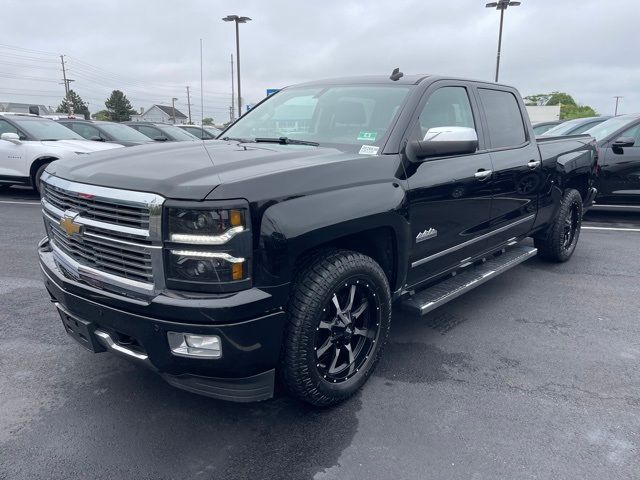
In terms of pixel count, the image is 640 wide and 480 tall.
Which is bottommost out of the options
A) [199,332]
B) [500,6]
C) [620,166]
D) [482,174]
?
[199,332]

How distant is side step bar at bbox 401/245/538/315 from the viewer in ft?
11.1

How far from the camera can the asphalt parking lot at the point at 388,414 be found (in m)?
2.39

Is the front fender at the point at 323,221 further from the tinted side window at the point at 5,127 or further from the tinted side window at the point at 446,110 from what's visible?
the tinted side window at the point at 5,127

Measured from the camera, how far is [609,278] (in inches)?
209

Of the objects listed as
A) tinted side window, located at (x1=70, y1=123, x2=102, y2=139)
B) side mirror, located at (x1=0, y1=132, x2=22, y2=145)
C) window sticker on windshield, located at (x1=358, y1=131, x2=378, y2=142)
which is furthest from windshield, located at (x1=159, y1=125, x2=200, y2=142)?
window sticker on windshield, located at (x1=358, y1=131, x2=378, y2=142)

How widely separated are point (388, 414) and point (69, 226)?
6.51 ft

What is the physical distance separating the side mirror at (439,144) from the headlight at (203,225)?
1323 millimetres

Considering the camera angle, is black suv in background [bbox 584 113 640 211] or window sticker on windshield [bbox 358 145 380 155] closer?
window sticker on windshield [bbox 358 145 380 155]

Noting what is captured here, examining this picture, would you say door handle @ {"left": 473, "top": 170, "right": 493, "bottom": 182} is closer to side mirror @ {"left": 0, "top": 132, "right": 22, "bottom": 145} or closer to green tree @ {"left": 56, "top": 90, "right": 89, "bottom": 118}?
side mirror @ {"left": 0, "top": 132, "right": 22, "bottom": 145}

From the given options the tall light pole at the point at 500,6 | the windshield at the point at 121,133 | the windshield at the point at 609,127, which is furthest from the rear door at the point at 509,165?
the tall light pole at the point at 500,6

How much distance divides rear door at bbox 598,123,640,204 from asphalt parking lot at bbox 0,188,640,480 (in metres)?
4.39

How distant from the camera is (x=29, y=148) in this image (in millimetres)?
9258

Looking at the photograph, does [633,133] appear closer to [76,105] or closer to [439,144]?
[439,144]

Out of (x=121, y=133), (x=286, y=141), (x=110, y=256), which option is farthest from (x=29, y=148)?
(x=110, y=256)
